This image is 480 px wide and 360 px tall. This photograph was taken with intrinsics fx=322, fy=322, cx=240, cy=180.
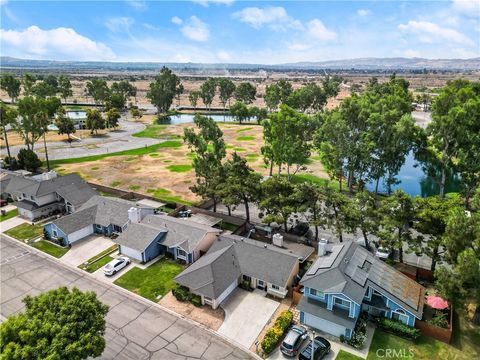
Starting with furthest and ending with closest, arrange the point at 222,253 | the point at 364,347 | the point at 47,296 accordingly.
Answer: the point at 222,253 < the point at 364,347 < the point at 47,296

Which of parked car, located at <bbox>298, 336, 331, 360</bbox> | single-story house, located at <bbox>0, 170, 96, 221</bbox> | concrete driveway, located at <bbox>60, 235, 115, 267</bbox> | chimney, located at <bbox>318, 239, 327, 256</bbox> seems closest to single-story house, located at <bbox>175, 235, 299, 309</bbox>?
chimney, located at <bbox>318, 239, 327, 256</bbox>

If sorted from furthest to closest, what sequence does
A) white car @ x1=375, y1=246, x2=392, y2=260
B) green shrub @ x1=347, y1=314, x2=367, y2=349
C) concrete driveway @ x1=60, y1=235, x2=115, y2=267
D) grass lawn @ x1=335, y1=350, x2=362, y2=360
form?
white car @ x1=375, y1=246, x2=392, y2=260, concrete driveway @ x1=60, y1=235, x2=115, y2=267, green shrub @ x1=347, y1=314, x2=367, y2=349, grass lawn @ x1=335, y1=350, x2=362, y2=360

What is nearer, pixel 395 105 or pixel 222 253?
pixel 222 253

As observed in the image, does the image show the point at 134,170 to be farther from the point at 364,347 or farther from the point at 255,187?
the point at 364,347

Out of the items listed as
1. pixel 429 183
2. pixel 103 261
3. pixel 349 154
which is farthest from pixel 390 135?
pixel 103 261

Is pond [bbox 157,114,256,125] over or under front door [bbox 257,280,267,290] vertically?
over

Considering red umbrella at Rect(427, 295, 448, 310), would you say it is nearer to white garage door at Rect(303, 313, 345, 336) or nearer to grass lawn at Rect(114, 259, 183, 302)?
white garage door at Rect(303, 313, 345, 336)
